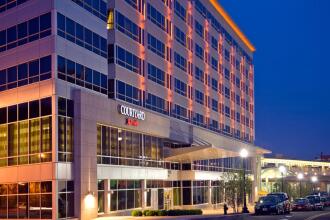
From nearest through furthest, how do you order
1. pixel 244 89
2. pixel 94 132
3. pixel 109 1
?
pixel 94 132, pixel 109 1, pixel 244 89

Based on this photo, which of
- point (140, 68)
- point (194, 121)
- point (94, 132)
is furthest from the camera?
point (194, 121)

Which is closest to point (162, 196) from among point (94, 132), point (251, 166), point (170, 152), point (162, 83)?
point (170, 152)

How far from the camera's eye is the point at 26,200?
4197 centimetres

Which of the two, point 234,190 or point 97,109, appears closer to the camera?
point 97,109

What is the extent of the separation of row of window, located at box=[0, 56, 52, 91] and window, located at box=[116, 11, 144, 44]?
10.2 m

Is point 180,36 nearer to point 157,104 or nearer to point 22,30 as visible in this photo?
point 157,104

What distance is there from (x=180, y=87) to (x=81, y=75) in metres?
24.1

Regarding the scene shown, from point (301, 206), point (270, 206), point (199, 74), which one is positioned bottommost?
point (301, 206)

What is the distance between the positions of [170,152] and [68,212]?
775 inches

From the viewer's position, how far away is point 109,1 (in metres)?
49.8

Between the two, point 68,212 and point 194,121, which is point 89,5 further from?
point 194,121

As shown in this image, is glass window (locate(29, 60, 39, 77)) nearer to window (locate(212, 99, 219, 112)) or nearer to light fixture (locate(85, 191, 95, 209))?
light fixture (locate(85, 191, 95, 209))

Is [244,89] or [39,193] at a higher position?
[244,89]

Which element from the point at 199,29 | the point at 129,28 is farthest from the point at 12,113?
the point at 199,29
